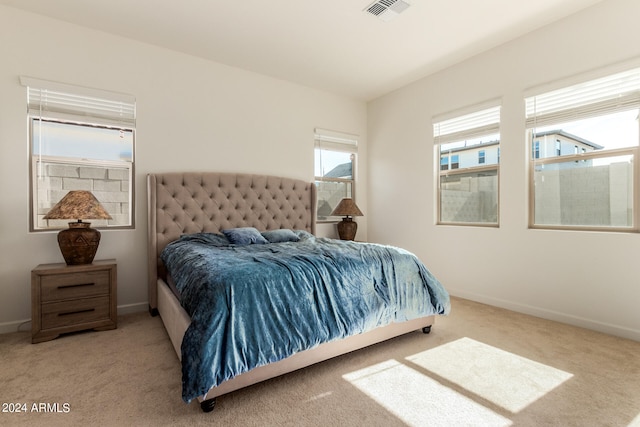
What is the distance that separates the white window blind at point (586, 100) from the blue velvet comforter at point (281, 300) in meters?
2.01

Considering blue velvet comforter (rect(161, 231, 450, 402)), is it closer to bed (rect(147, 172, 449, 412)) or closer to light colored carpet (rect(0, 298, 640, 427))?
bed (rect(147, 172, 449, 412))

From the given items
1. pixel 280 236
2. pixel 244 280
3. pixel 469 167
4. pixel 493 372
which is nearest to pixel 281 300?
pixel 244 280

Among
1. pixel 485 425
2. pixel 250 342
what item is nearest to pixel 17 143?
pixel 250 342

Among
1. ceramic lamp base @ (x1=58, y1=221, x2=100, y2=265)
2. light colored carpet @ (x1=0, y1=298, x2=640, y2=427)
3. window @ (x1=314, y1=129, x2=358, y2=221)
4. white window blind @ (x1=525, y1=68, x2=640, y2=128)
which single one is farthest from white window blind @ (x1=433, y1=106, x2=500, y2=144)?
ceramic lamp base @ (x1=58, y1=221, x2=100, y2=265)

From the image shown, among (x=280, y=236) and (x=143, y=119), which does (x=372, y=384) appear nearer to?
(x=280, y=236)

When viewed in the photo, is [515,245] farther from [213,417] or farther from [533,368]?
[213,417]

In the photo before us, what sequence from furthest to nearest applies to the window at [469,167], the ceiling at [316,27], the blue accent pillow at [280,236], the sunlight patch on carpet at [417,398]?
the window at [469,167]
the blue accent pillow at [280,236]
the ceiling at [316,27]
the sunlight patch on carpet at [417,398]

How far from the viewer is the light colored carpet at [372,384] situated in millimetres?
1572

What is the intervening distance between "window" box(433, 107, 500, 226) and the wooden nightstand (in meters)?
3.73

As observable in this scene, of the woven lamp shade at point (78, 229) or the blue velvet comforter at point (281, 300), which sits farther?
the woven lamp shade at point (78, 229)

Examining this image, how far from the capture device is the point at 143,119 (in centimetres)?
326

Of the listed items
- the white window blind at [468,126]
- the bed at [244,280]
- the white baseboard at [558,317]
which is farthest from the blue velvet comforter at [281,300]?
the white window blind at [468,126]

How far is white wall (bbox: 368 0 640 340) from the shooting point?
8.55ft

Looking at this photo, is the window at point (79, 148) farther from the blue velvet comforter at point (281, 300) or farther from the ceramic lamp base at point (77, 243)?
the blue velvet comforter at point (281, 300)
